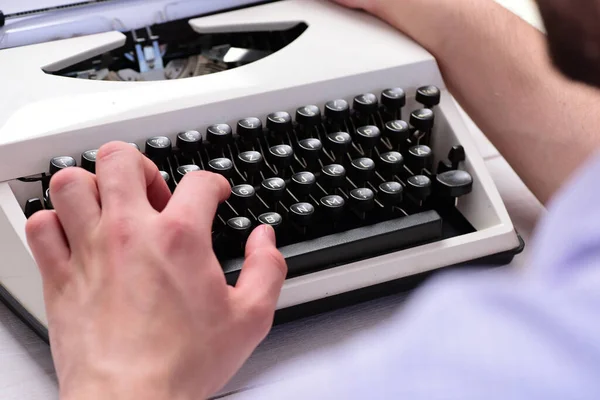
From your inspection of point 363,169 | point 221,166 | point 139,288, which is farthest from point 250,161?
point 139,288

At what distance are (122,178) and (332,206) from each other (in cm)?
32

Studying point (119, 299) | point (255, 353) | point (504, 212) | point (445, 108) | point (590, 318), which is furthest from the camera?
point (445, 108)

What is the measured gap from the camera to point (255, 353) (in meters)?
0.89

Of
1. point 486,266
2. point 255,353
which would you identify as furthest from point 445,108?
point 255,353

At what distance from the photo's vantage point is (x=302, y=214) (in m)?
0.90

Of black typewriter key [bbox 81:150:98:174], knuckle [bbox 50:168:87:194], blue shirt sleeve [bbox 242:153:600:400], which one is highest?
blue shirt sleeve [bbox 242:153:600:400]

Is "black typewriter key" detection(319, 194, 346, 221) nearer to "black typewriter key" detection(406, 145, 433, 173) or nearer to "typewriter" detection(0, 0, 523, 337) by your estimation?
"typewriter" detection(0, 0, 523, 337)

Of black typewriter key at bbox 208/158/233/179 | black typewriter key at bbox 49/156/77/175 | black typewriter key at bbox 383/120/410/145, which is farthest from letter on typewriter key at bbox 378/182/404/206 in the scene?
Result: black typewriter key at bbox 49/156/77/175

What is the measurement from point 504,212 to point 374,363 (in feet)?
2.17

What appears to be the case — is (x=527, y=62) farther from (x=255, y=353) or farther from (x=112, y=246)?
(x=112, y=246)

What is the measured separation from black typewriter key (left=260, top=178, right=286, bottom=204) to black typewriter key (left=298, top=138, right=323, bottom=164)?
0.08 meters

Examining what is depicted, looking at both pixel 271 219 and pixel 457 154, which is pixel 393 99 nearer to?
pixel 457 154

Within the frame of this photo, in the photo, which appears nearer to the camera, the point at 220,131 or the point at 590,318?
the point at 590,318

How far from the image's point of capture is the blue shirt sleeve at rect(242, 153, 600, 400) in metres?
0.33
